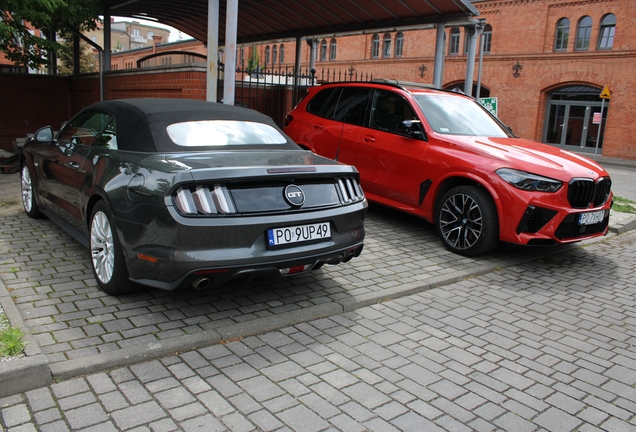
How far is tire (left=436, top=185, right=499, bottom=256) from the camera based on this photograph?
5.88 m

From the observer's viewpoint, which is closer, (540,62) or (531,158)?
(531,158)

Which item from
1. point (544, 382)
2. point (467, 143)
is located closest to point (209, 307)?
point (544, 382)

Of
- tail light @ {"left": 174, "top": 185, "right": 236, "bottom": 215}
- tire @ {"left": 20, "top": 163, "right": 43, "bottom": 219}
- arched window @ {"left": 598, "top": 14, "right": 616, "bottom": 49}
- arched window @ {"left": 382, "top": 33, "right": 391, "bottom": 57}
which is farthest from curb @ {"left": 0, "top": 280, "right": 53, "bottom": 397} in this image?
arched window @ {"left": 382, "top": 33, "right": 391, "bottom": 57}

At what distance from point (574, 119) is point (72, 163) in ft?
98.4

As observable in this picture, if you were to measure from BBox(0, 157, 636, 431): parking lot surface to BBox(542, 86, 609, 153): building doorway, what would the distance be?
26.4 meters

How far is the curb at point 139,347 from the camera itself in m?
3.04

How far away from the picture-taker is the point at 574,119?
29.7 m

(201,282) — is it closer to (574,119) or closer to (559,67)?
(574,119)

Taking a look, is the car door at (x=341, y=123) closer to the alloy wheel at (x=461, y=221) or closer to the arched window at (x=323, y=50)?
the alloy wheel at (x=461, y=221)

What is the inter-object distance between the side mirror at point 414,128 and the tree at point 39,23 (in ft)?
21.1

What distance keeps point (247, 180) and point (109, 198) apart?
3.70ft

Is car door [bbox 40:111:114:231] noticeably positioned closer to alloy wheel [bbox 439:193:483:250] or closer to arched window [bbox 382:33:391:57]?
alloy wheel [bbox 439:193:483:250]

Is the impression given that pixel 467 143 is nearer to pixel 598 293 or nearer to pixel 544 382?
pixel 598 293

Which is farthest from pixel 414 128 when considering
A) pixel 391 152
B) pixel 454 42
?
pixel 454 42
